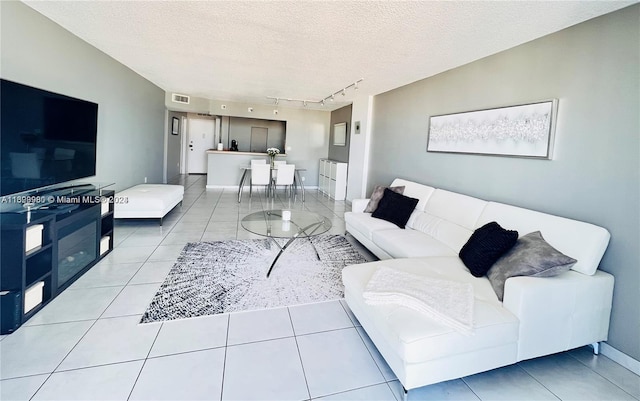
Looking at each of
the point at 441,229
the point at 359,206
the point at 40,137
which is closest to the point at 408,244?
the point at 441,229

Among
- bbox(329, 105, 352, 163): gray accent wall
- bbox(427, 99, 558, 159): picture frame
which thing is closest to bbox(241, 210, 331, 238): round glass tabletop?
bbox(427, 99, 558, 159): picture frame

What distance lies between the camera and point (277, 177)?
21.9 feet

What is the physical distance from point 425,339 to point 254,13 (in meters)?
2.59

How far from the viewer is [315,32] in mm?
2697

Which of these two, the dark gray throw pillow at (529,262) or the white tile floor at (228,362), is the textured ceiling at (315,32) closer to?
the dark gray throw pillow at (529,262)

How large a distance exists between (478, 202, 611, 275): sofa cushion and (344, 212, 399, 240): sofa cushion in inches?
46.1

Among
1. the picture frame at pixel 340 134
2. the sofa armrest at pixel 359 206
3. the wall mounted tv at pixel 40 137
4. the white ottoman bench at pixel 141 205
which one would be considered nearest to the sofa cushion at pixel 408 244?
the sofa armrest at pixel 359 206

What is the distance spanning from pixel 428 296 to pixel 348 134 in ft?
18.9

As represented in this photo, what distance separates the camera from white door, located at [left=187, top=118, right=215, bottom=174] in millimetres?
9922

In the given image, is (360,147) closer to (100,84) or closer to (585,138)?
(585,138)

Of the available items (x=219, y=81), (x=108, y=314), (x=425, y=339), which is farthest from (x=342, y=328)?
(x=219, y=81)

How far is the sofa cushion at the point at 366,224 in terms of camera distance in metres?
3.25

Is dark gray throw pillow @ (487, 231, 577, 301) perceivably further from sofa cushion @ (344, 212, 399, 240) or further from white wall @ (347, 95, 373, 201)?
white wall @ (347, 95, 373, 201)

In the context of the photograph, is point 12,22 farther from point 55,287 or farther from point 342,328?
point 342,328
